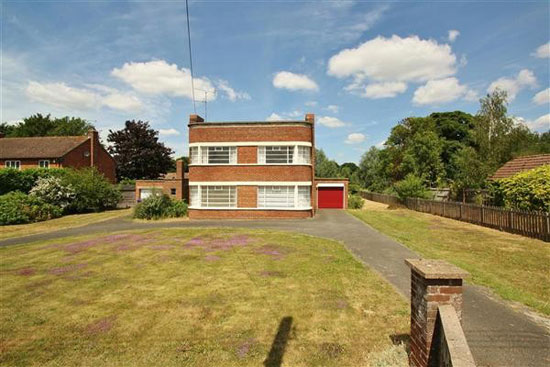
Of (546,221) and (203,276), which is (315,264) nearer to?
(203,276)

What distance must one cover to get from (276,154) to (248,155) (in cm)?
226

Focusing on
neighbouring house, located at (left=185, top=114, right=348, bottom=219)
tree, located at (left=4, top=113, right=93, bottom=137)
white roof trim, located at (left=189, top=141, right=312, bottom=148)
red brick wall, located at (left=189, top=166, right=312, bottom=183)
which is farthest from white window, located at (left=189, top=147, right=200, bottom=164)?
tree, located at (left=4, top=113, right=93, bottom=137)

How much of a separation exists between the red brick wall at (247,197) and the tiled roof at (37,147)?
25.7m

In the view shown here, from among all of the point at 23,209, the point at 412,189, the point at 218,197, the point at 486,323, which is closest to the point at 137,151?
the point at 23,209

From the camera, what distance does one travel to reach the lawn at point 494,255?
295 inches

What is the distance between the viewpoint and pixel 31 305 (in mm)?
7094

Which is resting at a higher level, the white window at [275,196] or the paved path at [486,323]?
the white window at [275,196]

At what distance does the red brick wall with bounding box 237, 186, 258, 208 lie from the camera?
22938mm

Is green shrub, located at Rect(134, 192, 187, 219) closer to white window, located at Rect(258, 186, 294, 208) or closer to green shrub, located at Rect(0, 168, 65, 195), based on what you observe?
white window, located at Rect(258, 186, 294, 208)

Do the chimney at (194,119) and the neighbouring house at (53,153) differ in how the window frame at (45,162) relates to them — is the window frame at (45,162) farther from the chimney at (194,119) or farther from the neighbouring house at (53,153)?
the chimney at (194,119)

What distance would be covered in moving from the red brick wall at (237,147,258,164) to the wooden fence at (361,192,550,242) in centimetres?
1615

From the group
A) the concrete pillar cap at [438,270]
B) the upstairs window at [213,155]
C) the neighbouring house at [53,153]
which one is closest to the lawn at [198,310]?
the concrete pillar cap at [438,270]

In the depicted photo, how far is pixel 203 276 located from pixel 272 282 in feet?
7.45

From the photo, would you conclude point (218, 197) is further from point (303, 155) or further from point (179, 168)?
point (179, 168)
